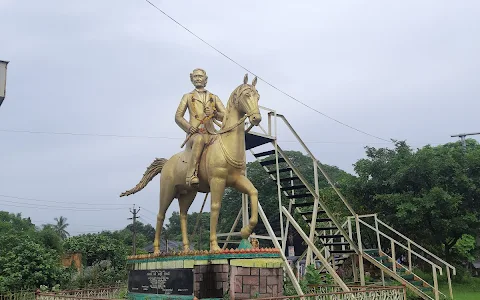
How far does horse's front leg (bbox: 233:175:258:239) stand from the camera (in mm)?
8016

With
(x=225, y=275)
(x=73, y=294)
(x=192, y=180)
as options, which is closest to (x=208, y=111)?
(x=192, y=180)

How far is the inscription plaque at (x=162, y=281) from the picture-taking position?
317 inches

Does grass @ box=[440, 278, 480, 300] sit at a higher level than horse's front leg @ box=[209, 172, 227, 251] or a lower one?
lower

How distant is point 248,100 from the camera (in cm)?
811

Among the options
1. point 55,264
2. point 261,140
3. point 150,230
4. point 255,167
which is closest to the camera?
point 261,140

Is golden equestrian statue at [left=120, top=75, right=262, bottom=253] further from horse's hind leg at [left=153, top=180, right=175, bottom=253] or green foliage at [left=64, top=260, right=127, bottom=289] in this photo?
green foliage at [left=64, top=260, right=127, bottom=289]

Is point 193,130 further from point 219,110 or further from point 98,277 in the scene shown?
point 98,277

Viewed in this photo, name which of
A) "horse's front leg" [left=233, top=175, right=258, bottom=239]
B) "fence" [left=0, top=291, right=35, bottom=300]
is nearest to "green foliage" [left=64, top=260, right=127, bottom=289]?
"fence" [left=0, top=291, right=35, bottom=300]

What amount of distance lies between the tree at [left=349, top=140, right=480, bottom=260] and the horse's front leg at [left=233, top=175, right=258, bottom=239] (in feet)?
29.8

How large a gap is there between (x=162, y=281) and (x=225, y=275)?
1.57m

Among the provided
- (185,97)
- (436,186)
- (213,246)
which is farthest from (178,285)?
(436,186)

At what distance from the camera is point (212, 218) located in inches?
328

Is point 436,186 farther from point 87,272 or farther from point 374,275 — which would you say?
point 87,272

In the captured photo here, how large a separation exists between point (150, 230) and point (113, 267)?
135 ft
